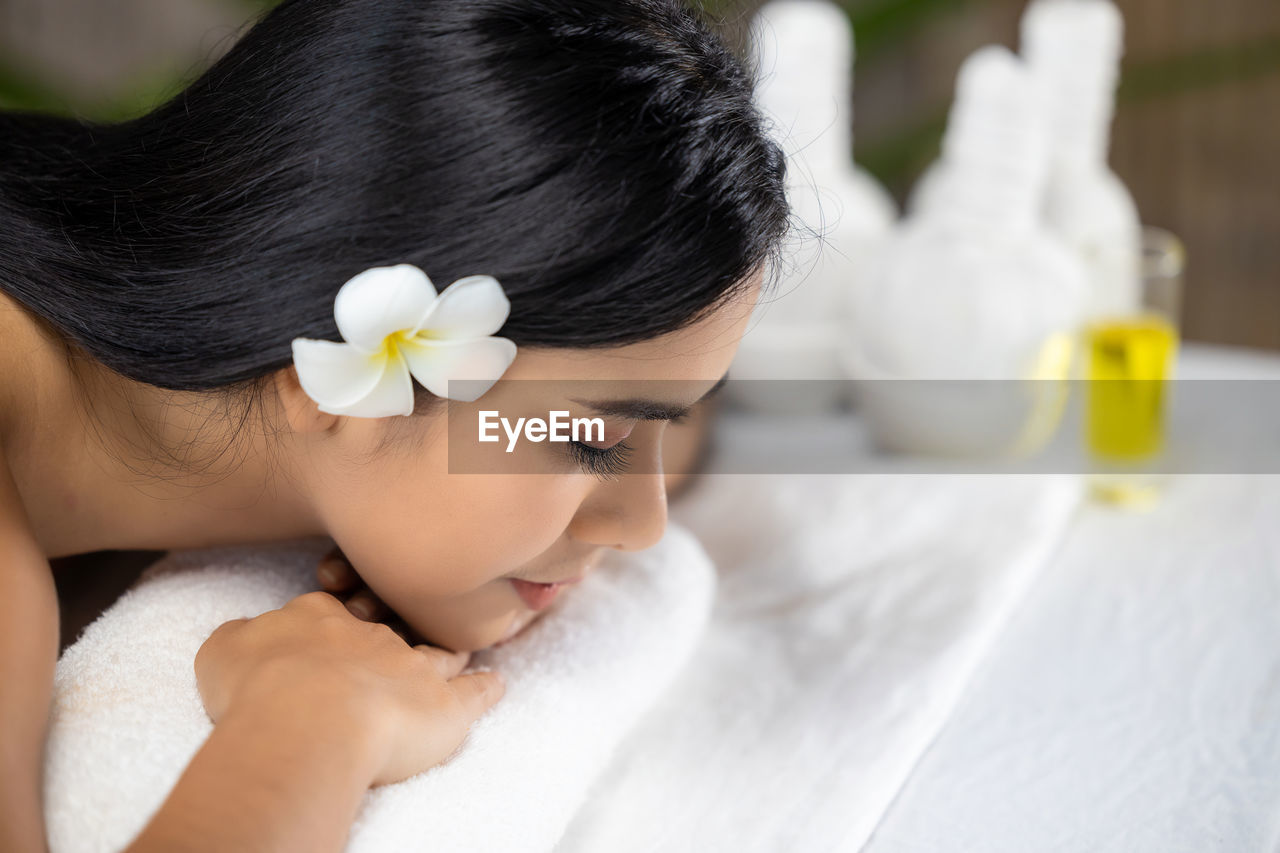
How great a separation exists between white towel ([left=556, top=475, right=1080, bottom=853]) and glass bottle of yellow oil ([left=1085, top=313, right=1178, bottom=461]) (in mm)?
52

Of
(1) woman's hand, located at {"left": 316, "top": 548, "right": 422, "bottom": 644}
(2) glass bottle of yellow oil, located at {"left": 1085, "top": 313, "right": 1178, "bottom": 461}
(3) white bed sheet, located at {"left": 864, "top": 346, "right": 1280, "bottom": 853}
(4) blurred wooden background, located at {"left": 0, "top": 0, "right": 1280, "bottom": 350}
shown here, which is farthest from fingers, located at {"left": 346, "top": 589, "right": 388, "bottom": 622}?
(4) blurred wooden background, located at {"left": 0, "top": 0, "right": 1280, "bottom": 350}

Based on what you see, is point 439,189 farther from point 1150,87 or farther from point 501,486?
point 1150,87

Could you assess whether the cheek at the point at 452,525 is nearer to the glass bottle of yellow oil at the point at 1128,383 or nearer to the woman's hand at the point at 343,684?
the woman's hand at the point at 343,684

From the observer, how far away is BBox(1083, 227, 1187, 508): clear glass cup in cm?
80

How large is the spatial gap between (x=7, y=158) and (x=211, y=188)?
22 cm

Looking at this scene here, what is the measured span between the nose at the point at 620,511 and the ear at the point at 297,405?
5.3 inches

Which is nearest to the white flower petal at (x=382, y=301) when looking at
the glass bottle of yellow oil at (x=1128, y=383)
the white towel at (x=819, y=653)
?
the white towel at (x=819, y=653)

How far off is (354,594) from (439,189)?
0.79 ft

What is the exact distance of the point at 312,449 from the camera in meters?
0.53

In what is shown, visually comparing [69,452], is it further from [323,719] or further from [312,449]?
[323,719]

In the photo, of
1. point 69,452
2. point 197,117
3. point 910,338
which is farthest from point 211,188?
point 910,338

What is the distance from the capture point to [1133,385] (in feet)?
2.64

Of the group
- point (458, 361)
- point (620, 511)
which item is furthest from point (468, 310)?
point (620, 511)

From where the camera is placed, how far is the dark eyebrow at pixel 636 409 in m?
0.49
